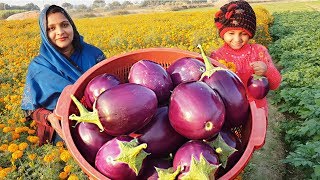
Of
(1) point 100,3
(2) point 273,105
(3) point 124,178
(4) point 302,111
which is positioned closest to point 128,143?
(3) point 124,178

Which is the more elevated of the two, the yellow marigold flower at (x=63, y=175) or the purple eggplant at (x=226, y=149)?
the purple eggplant at (x=226, y=149)

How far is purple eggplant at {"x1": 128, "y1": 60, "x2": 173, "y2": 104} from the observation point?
1452mm

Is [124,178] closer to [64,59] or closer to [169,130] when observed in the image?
[169,130]

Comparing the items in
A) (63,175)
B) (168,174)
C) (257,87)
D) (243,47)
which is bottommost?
(63,175)

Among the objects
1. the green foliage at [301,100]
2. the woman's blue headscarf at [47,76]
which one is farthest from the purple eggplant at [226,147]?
the green foliage at [301,100]

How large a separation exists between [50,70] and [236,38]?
56.1 inches

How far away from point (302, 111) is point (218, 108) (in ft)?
13.4

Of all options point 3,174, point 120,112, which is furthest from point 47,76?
point 120,112

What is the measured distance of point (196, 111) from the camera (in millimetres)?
1182

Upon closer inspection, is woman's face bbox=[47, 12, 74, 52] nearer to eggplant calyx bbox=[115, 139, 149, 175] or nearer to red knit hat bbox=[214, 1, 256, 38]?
red knit hat bbox=[214, 1, 256, 38]

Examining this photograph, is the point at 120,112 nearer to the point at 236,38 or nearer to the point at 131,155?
the point at 131,155

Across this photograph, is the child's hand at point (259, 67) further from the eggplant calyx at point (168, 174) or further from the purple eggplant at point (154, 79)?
the eggplant calyx at point (168, 174)

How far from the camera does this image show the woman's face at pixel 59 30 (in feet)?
9.11

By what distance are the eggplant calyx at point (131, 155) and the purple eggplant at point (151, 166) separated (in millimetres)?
39
